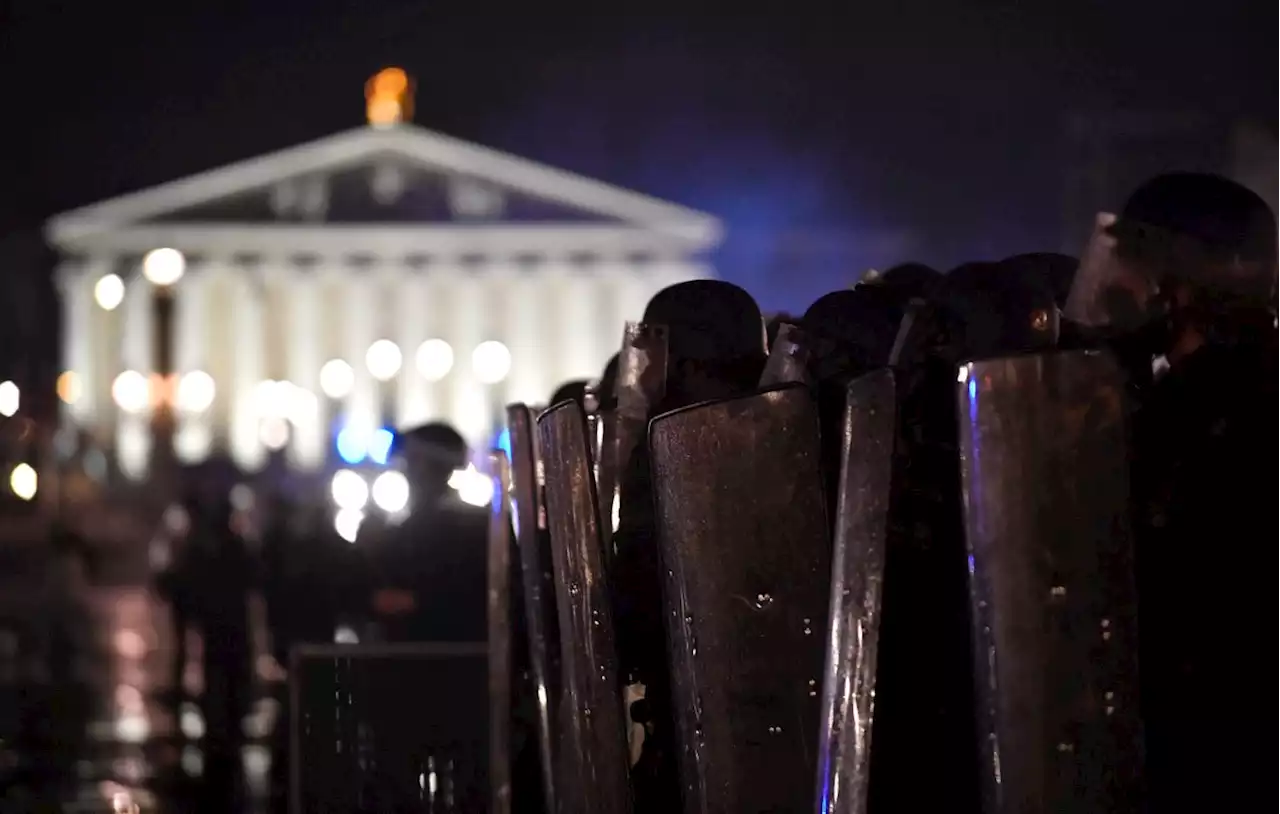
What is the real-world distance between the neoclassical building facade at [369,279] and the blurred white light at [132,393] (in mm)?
82

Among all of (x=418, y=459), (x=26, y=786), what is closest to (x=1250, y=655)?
(x=418, y=459)

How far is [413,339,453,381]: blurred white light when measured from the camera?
116 ft

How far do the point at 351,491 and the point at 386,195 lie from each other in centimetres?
2766

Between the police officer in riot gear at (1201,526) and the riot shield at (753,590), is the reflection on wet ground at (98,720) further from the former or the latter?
the police officer in riot gear at (1201,526)

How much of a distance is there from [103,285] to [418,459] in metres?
29.3

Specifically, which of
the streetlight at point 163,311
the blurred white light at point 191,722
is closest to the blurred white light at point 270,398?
the streetlight at point 163,311

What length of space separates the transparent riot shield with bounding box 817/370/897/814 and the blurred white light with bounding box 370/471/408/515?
4.31 metres

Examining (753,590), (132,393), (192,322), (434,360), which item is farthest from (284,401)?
(753,590)

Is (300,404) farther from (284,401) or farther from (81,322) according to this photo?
(81,322)

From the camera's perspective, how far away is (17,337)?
34188 mm

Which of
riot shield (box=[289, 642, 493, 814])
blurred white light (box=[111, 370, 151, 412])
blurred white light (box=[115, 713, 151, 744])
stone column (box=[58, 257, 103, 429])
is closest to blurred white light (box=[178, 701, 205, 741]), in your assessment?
blurred white light (box=[115, 713, 151, 744])

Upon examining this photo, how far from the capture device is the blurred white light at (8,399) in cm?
2445

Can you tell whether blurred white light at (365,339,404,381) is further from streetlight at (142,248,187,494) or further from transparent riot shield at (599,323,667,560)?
transparent riot shield at (599,323,667,560)

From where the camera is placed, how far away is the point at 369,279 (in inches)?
1432
